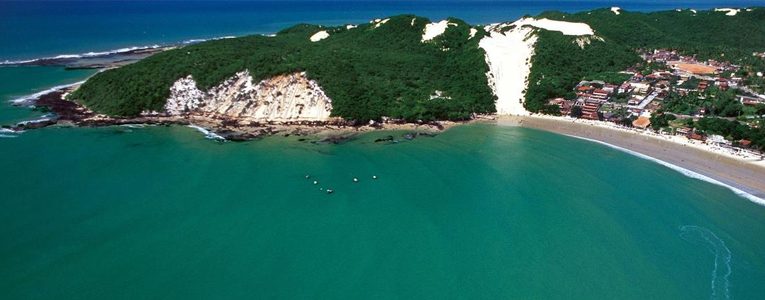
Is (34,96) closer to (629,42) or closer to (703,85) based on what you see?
(703,85)

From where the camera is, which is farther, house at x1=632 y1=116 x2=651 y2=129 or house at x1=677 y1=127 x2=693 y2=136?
house at x1=632 y1=116 x2=651 y2=129

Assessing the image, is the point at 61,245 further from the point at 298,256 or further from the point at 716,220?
the point at 716,220

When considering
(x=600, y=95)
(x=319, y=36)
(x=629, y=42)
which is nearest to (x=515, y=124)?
(x=600, y=95)

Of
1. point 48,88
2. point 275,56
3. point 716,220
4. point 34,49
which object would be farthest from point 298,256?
point 34,49

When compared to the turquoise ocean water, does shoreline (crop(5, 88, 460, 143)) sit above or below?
above

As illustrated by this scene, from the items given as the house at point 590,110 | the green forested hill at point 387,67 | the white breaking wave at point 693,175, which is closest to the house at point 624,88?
the green forested hill at point 387,67

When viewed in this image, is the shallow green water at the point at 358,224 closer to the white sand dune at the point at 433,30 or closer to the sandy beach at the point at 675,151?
the sandy beach at the point at 675,151

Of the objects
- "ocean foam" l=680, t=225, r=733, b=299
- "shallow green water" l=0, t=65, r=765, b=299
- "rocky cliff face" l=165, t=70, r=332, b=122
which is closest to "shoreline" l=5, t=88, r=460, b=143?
"rocky cliff face" l=165, t=70, r=332, b=122

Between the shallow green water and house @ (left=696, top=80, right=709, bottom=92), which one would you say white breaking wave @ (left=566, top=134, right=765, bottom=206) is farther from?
house @ (left=696, top=80, right=709, bottom=92)
